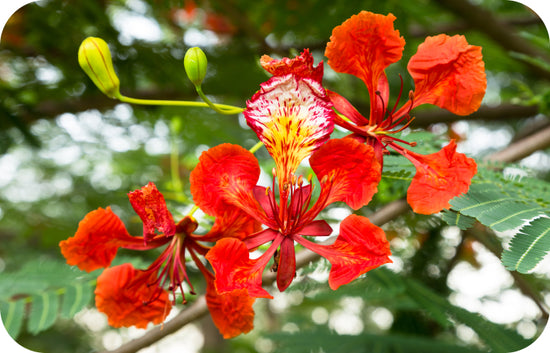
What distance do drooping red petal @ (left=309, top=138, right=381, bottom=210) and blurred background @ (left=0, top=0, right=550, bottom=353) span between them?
484 millimetres

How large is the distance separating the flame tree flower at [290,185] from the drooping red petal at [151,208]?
111 millimetres

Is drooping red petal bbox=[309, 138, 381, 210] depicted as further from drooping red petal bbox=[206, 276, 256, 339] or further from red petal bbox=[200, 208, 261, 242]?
drooping red petal bbox=[206, 276, 256, 339]

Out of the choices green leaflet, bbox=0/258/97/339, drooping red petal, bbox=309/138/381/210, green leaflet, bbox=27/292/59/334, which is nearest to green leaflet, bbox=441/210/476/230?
drooping red petal, bbox=309/138/381/210

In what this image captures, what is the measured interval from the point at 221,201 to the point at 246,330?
35cm

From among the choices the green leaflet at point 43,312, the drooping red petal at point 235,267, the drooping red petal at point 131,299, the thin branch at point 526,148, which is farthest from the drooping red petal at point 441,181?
the green leaflet at point 43,312

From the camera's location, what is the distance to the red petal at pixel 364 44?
1137 mm

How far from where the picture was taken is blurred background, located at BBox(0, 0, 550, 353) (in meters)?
1.88

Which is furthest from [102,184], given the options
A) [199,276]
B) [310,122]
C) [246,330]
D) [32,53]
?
[310,122]

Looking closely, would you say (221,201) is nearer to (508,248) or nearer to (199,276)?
(508,248)

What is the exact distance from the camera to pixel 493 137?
344 centimetres

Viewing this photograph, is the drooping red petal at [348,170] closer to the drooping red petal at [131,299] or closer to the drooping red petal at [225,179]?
the drooping red petal at [225,179]

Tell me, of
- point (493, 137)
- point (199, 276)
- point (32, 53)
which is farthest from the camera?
point (493, 137)

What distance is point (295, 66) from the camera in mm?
1028

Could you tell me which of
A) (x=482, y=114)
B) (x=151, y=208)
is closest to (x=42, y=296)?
(x=151, y=208)
